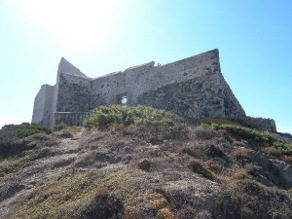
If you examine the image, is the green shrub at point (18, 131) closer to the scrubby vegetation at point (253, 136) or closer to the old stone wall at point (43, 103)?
the old stone wall at point (43, 103)

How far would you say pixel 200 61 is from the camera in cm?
2467

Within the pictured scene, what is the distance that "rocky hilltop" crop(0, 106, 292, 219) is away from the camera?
31.1ft

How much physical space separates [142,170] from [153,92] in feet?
50.2

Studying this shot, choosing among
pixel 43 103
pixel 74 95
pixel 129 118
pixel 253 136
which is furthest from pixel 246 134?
pixel 43 103

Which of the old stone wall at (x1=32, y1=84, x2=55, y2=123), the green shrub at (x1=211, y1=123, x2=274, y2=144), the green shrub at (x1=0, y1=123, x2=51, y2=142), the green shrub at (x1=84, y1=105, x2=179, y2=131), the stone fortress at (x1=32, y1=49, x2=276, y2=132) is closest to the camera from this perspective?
the green shrub at (x1=84, y1=105, x2=179, y2=131)

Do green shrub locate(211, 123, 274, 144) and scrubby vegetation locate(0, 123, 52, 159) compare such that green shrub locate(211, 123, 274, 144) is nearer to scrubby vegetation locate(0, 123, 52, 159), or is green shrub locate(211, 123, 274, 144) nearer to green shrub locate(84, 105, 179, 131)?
green shrub locate(84, 105, 179, 131)

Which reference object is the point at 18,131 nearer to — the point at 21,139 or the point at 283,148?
the point at 21,139

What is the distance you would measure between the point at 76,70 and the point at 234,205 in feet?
81.3

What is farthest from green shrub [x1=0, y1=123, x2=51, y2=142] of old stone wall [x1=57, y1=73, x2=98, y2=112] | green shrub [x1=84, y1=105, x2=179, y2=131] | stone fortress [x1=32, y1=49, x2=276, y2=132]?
old stone wall [x1=57, y1=73, x2=98, y2=112]

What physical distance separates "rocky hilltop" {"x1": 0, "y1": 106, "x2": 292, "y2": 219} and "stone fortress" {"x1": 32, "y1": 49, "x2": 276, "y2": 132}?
175 inches

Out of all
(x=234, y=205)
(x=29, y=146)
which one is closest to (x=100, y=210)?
(x=234, y=205)

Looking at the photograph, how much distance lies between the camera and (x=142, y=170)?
11.6 m

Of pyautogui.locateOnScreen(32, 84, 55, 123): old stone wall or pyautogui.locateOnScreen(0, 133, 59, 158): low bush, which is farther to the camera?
pyautogui.locateOnScreen(32, 84, 55, 123): old stone wall

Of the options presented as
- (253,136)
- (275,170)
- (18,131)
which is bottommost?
(275,170)
